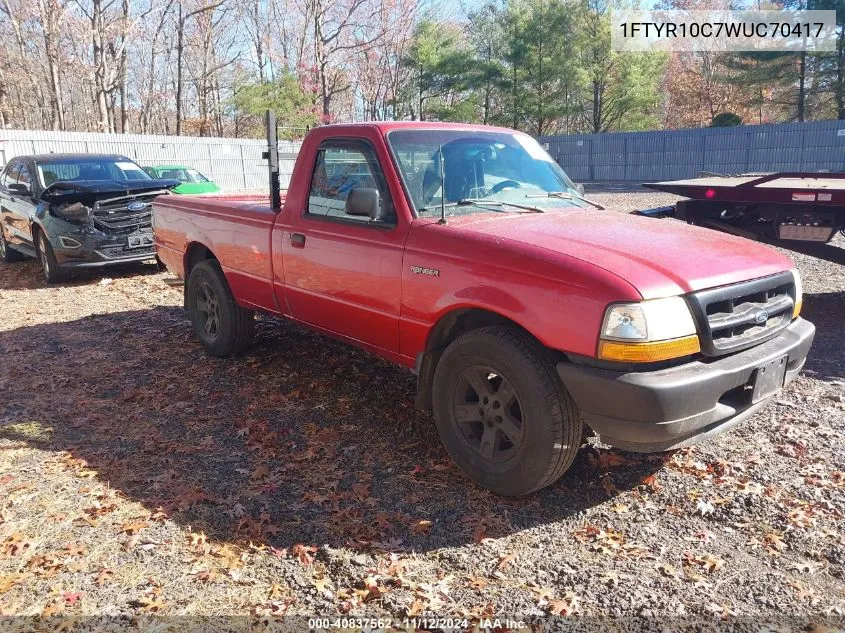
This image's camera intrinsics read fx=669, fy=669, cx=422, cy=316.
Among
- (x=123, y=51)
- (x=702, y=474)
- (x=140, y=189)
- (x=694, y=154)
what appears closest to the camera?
(x=702, y=474)

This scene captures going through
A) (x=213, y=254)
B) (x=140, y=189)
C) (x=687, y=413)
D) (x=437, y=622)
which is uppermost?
(x=140, y=189)

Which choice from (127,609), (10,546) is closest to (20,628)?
(127,609)

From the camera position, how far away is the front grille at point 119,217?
9.10 m

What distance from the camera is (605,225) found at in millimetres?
3818

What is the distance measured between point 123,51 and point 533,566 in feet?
130

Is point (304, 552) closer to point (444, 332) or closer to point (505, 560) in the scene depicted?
point (505, 560)

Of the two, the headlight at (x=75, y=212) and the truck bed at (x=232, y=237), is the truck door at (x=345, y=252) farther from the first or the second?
the headlight at (x=75, y=212)

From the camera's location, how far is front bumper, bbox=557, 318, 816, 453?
2.91 m

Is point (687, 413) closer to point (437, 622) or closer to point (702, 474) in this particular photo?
point (702, 474)

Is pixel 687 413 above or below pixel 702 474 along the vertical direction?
above

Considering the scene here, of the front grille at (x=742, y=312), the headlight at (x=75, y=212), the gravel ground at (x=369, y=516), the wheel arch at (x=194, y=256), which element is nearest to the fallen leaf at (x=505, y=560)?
the gravel ground at (x=369, y=516)

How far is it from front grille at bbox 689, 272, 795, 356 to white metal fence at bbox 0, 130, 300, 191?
17.4 meters

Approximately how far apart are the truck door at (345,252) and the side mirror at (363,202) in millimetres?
10

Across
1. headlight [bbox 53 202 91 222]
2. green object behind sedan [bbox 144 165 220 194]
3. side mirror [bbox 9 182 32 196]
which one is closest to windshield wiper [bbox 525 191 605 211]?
headlight [bbox 53 202 91 222]
